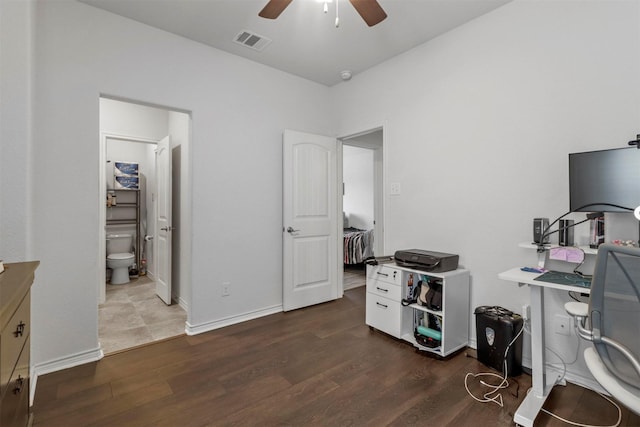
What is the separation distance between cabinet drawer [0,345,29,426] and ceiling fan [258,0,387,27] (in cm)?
214

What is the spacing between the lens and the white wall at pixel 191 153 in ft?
7.11

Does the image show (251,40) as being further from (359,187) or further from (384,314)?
(359,187)

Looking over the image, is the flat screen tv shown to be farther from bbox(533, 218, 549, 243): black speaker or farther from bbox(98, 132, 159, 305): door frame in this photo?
bbox(98, 132, 159, 305): door frame

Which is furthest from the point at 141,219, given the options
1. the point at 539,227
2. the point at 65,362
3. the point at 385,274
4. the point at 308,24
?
the point at 539,227

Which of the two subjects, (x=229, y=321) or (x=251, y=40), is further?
(x=229, y=321)

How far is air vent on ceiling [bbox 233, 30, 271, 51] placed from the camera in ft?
A: 8.87

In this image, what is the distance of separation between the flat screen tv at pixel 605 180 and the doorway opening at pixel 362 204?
2.33m

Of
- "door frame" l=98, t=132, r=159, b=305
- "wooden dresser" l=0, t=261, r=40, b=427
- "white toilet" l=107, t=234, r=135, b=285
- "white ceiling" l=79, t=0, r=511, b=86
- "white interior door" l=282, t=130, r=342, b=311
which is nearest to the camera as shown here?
"wooden dresser" l=0, t=261, r=40, b=427

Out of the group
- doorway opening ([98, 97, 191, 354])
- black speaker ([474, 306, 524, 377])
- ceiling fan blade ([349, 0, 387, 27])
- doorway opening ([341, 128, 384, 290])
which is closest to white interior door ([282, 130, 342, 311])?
doorway opening ([341, 128, 384, 290])

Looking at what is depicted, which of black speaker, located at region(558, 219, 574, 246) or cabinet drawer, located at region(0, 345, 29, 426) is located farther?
black speaker, located at region(558, 219, 574, 246)

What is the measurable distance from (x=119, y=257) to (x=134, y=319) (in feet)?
5.57

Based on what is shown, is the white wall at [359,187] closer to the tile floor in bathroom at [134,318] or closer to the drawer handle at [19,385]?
the tile floor in bathroom at [134,318]

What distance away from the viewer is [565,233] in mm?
1960

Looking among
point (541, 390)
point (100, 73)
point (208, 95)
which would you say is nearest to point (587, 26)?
point (541, 390)
